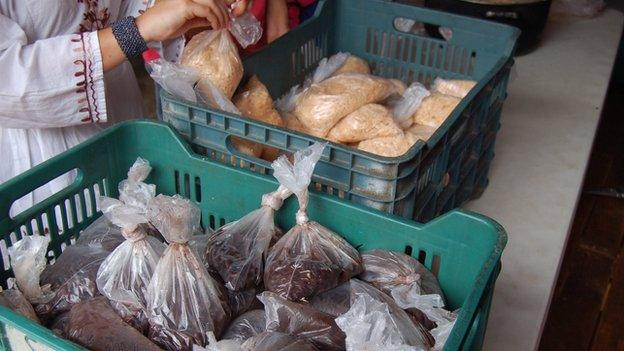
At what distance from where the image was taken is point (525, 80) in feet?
5.89

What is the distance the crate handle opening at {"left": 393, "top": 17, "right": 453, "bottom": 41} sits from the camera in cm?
145

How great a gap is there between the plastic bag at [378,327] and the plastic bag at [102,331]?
0.71 feet

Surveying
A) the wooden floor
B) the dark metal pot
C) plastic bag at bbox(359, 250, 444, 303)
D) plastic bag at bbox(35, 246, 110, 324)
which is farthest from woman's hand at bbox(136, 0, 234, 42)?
the wooden floor

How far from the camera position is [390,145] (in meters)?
1.06

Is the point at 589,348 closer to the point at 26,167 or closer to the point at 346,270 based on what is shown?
the point at 346,270

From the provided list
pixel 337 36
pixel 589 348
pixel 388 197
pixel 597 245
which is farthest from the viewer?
pixel 597 245

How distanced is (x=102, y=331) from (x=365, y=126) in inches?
22.3

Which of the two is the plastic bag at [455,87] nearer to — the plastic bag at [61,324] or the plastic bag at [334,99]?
the plastic bag at [334,99]

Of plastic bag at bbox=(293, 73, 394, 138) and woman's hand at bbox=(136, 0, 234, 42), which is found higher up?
woman's hand at bbox=(136, 0, 234, 42)

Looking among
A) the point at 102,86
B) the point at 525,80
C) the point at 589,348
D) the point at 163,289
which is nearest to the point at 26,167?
the point at 102,86

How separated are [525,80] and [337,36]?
2.03 ft

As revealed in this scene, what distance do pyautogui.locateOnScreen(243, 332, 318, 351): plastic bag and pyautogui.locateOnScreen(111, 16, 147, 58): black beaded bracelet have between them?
52 centimetres

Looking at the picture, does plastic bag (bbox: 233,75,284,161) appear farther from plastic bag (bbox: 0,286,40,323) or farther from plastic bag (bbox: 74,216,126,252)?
plastic bag (bbox: 0,286,40,323)

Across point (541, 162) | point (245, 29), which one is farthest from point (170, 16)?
point (541, 162)
